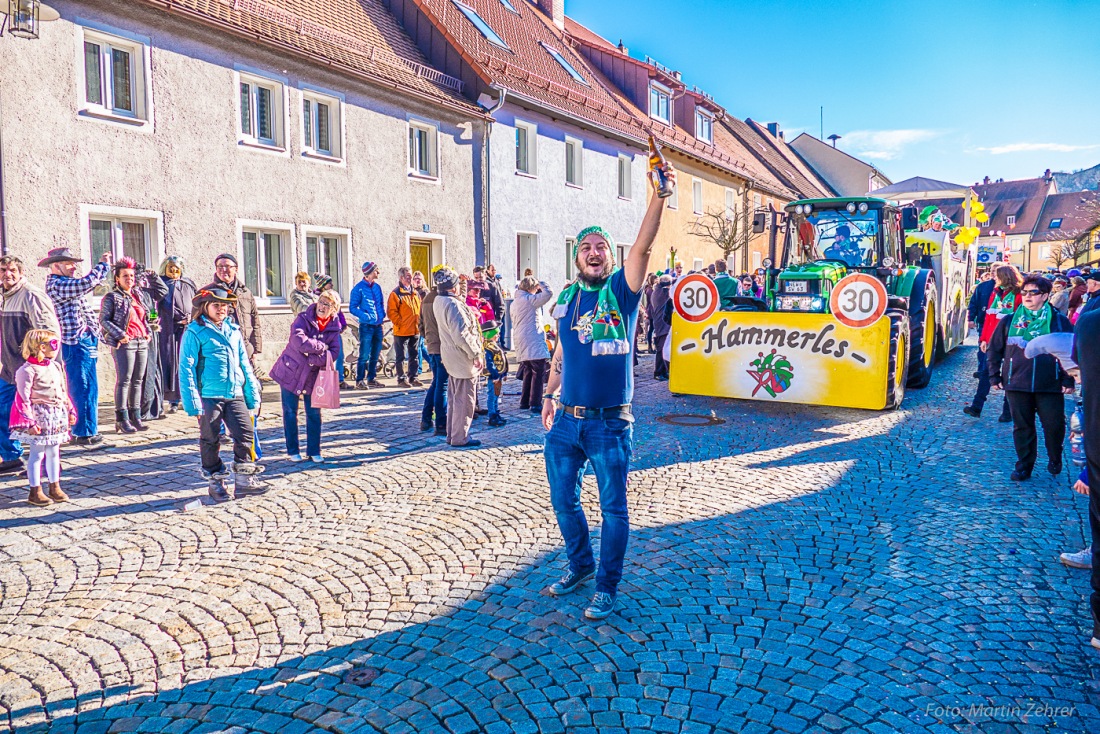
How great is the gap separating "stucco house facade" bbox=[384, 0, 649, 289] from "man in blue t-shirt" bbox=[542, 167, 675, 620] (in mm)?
14439

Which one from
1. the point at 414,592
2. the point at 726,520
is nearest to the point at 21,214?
the point at 414,592

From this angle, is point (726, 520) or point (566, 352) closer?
point (566, 352)

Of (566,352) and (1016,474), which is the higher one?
(566,352)

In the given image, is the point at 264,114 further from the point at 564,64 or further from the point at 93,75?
the point at 564,64

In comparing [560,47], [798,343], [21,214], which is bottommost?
[798,343]

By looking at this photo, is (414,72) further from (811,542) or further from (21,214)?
(811,542)

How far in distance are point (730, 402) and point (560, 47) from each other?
1764cm

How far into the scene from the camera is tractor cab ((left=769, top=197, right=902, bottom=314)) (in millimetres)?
11867

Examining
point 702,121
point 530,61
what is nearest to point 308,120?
point 530,61

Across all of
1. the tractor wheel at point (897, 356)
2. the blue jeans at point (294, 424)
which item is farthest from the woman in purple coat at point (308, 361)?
the tractor wheel at point (897, 356)

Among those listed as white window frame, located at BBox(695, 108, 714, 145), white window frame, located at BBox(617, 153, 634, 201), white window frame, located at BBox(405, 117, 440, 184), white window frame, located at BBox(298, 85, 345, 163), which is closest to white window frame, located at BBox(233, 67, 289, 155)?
white window frame, located at BBox(298, 85, 345, 163)

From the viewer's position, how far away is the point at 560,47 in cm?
2512

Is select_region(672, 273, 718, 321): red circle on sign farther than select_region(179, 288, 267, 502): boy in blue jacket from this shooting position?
Yes

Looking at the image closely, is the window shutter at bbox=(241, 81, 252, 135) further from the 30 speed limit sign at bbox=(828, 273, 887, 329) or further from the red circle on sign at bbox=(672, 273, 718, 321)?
the 30 speed limit sign at bbox=(828, 273, 887, 329)
